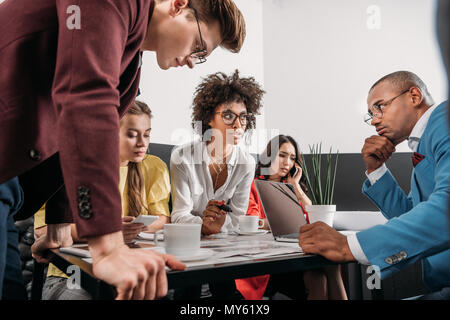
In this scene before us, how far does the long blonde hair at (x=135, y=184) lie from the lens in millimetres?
1782

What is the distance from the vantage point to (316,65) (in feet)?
11.7

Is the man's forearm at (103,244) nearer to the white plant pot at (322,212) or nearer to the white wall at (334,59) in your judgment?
the white plant pot at (322,212)

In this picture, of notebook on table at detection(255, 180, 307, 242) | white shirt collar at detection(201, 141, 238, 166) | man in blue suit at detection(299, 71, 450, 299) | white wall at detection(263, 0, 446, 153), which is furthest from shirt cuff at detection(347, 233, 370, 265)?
white wall at detection(263, 0, 446, 153)

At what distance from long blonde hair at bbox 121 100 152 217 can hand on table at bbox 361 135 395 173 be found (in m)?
1.26

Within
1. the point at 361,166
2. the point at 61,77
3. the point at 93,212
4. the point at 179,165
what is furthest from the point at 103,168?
the point at 361,166

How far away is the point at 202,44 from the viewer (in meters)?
0.97

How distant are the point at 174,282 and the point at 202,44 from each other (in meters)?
0.73

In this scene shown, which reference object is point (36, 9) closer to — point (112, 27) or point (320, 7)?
point (112, 27)

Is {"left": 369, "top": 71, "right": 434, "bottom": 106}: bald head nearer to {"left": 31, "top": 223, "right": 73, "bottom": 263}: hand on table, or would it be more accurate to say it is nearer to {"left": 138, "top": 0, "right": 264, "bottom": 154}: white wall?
{"left": 31, "top": 223, "right": 73, "bottom": 263}: hand on table

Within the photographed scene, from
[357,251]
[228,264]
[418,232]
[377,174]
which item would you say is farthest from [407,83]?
[228,264]

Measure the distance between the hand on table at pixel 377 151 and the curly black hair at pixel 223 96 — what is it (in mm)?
1166

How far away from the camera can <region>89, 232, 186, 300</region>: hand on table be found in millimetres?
440

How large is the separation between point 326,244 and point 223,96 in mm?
1737

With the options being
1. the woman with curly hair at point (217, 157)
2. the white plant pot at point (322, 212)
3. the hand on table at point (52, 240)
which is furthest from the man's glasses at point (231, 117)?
the hand on table at point (52, 240)
